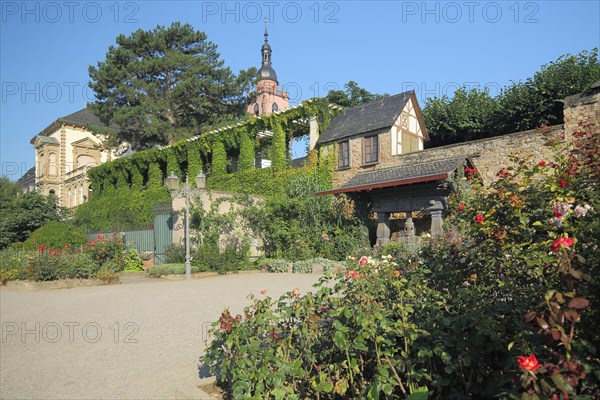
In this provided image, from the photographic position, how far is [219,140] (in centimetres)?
2412

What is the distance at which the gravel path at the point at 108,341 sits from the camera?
3824mm

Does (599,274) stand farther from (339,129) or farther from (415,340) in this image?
(339,129)

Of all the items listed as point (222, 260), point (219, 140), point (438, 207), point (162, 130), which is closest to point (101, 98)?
point (162, 130)

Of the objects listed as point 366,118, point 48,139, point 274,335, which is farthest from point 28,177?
point 274,335

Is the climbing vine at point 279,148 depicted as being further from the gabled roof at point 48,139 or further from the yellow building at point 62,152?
the gabled roof at point 48,139

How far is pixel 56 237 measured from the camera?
17.1 meters

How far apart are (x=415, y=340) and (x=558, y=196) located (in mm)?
1286

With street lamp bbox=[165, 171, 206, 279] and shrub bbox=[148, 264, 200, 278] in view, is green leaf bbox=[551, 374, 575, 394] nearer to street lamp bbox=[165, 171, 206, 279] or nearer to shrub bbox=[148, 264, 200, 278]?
street lamp bbox=[165, 171, 206, 279]

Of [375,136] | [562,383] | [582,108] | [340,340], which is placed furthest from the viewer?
[375,136]

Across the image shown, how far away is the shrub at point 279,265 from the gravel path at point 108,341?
3762mm

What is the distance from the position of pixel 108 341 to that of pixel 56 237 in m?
13.9

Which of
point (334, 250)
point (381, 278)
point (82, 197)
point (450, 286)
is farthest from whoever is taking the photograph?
point (82, 197)

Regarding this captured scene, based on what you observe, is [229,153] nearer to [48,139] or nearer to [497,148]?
[497,148]

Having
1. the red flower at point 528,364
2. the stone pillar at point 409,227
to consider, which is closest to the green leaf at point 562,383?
the red flower at point 528,364
